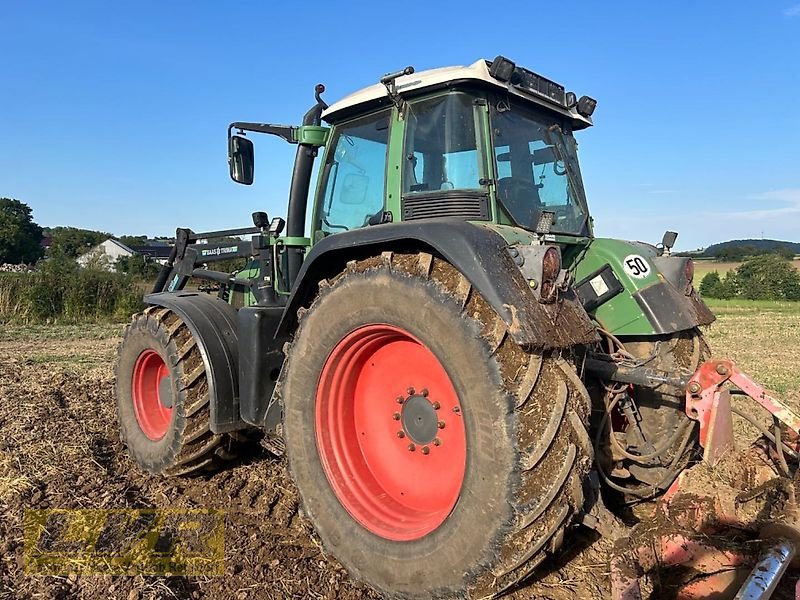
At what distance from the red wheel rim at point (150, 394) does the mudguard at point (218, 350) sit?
646 millimetres

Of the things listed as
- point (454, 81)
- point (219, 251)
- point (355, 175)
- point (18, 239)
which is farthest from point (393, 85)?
point (18, 239)

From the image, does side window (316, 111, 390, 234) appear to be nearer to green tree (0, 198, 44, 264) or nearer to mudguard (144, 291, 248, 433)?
mudguard (144, 291, 248, 433)

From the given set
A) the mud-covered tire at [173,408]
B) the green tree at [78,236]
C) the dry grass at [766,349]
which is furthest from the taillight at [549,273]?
the green tree at [78,236]

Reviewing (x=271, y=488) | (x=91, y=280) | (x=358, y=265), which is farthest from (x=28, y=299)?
(x=358, y=265)

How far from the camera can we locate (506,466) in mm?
2082

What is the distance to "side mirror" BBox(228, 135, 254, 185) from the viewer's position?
394cm

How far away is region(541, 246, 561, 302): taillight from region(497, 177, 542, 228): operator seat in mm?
764

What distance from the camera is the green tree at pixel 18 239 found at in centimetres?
4947

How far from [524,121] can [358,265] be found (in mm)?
1358

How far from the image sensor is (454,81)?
9.48 ft

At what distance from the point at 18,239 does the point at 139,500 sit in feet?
186

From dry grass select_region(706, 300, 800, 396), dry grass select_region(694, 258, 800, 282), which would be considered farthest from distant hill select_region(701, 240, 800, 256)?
dry grass select_region(706, 300, 800, 396)

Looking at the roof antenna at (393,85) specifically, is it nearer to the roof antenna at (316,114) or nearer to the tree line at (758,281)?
the roof antenna at (316,114)

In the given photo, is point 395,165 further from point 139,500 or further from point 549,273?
point 139,500
